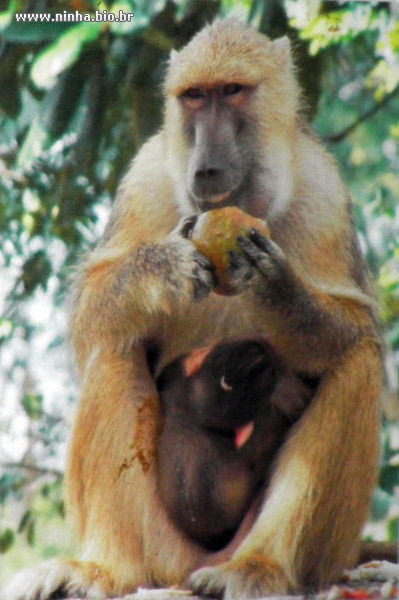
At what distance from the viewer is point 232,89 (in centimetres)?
382

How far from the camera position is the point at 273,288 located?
356 cm

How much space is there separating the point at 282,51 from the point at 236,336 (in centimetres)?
145

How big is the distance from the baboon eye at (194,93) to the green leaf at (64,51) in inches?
29.7

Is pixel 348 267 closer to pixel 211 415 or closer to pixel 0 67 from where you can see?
pixel 211 415

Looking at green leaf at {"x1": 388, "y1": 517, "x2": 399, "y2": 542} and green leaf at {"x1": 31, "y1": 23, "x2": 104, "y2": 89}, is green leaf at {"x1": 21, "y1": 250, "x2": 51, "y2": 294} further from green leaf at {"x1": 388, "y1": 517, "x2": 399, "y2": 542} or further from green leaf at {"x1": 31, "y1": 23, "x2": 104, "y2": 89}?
green leaf at {"x1": 388, "y1": 517, "x2": 399, "y2": 542}

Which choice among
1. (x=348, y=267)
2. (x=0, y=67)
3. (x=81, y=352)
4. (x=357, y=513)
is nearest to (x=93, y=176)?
(x=0, y=67)

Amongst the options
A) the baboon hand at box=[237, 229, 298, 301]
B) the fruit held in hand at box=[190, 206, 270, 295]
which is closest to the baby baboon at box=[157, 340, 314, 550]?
the baboon hand at box=[237, 229, 298, 301]

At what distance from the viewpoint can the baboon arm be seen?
3408 mm

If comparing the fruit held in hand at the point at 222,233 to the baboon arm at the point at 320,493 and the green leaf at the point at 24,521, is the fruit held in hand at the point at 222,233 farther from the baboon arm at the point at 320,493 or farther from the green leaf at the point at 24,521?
the green leaf at the point at 24,521

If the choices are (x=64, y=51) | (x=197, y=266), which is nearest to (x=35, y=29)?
(x=64, y=51)

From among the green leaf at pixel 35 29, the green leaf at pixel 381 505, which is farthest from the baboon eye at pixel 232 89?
the green leaf at pixel 381 505

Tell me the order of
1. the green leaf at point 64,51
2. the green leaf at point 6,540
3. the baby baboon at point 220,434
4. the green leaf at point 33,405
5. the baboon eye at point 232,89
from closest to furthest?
the baby baboon at point 220,434
the baboon eye at point 232,89
the green leaf at point 64,51
the green leaf at point 33,405
the green leaf at point 6,540

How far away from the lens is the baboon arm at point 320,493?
3.41 m

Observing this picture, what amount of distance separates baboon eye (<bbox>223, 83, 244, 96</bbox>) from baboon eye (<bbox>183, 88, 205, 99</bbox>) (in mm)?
105
